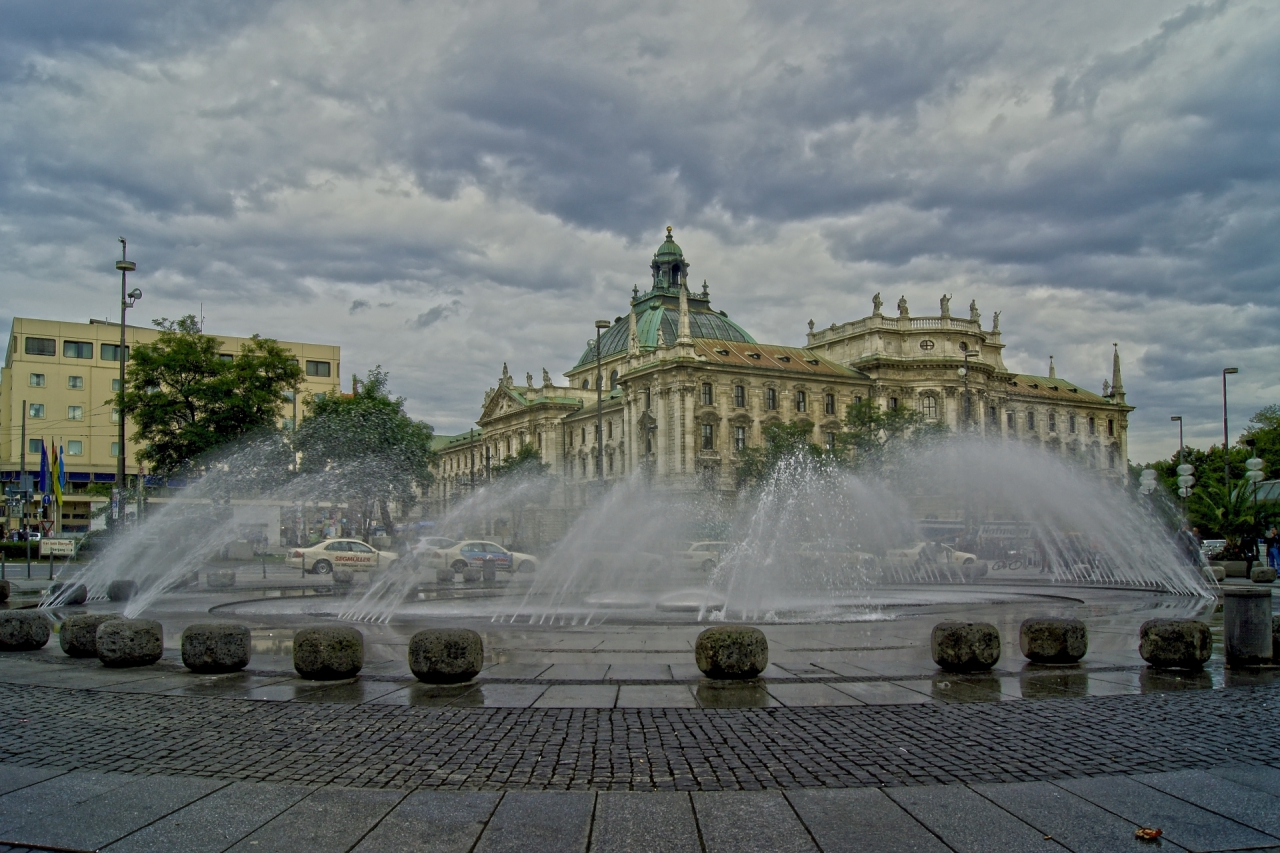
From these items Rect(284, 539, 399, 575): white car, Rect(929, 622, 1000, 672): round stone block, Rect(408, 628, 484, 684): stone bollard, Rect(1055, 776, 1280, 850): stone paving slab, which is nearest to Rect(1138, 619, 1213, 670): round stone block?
Rect(929, 622, 1000, 672): round stone block

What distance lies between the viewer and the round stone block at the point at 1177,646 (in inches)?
445

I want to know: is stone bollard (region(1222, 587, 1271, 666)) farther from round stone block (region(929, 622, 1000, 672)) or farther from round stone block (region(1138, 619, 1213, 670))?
round stone block (region(929, 622, 1000, 672))

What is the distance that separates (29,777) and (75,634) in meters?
6.85

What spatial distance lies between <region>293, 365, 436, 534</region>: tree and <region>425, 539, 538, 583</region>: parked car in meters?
20.0

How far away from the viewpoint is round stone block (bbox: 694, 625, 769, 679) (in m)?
10.6

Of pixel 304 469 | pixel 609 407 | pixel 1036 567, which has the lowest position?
pixel 1036 567

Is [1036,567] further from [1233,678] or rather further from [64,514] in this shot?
[64,514]

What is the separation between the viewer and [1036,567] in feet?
145

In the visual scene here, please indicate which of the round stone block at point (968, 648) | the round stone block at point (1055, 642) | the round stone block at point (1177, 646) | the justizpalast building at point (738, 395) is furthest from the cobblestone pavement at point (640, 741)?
the justizpalast building at point (738, 395)

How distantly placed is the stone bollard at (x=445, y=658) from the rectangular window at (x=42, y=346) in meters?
87.9

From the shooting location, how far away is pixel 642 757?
7.32m

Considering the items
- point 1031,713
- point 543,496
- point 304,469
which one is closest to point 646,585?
point 1031,713

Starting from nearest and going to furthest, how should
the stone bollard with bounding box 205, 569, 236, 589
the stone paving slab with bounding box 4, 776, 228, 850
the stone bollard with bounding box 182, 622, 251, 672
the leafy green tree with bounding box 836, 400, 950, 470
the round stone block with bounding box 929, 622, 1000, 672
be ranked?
the stone paving slab with bounding box 4, 776, 228, 850, the round stone block with bounding box 929, 622, 1000, 672, the stone bollard with bounding box 182, 622, 251, 672, the stone bollard with bounding box 205, 569, 236, 589, the leafy green tree with bounding box 836, 400, 950, 470

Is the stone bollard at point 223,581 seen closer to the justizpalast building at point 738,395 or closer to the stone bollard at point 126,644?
the stone bollard at point 126,644
